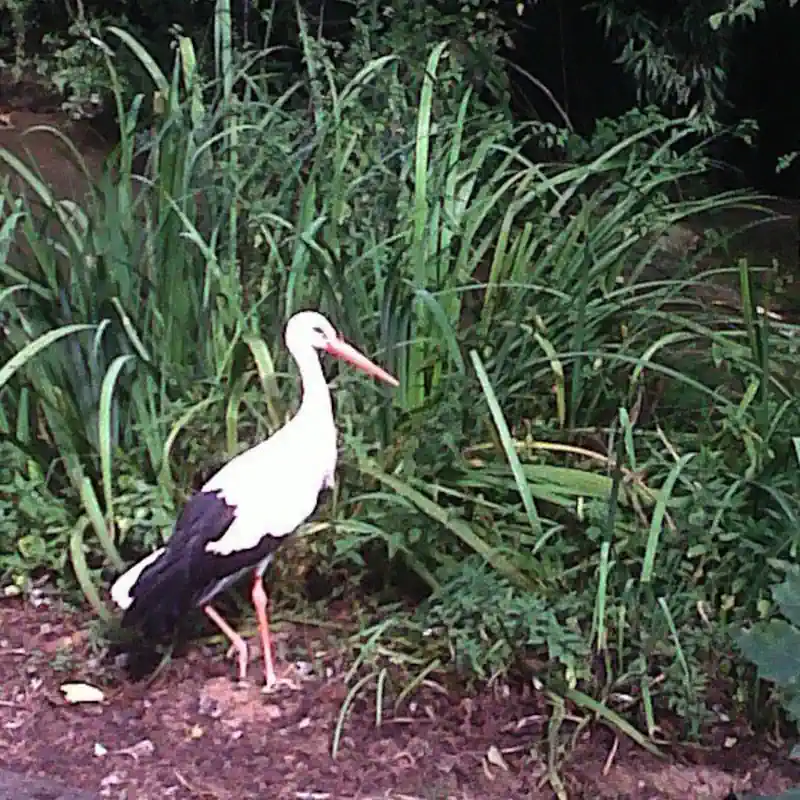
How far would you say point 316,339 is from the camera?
3.10 m

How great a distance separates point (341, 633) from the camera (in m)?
3.20

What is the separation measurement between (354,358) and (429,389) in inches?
13.2

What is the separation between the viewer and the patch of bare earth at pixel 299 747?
9.18ft

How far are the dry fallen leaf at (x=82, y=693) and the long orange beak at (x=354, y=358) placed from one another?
33.8 inches

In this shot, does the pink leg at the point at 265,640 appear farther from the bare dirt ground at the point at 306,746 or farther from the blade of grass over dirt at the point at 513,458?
the blade of grass over dirt at the point at 513,458

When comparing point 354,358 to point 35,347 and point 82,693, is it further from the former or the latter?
point 82,693

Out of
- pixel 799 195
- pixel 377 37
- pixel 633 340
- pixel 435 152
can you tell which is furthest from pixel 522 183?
pixel 799 195

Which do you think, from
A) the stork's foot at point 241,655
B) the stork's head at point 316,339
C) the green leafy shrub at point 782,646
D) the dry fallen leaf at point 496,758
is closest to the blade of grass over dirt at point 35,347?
the stork's head at point 316,339

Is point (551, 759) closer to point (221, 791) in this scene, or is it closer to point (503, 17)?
point (221, 791)

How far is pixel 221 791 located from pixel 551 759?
624 millimetres

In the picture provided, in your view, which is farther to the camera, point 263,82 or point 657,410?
point 263,82

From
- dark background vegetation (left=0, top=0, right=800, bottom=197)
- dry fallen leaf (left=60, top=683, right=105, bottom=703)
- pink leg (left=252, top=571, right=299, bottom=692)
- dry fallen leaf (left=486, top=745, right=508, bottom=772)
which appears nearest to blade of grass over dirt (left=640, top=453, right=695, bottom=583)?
dry fallen leaf (left=486, top=745, right=508, bottom=772)

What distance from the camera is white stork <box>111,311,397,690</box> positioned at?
2.89 meters

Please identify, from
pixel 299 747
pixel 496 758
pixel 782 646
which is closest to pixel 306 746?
pixel 299 747
